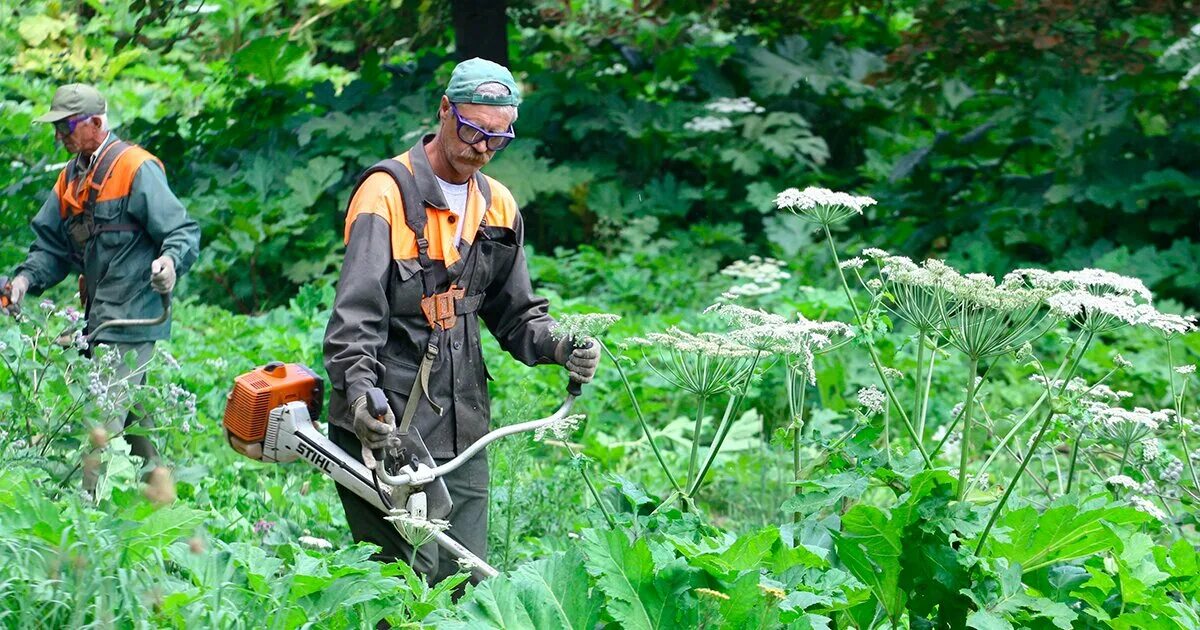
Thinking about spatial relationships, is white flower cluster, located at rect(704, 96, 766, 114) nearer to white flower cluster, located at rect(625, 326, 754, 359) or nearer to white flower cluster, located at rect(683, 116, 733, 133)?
white flower cluster, located at rect(683, 116, 733, 133)

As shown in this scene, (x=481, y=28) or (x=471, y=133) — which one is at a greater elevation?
(x=471, y=133)

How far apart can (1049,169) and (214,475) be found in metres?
7.67

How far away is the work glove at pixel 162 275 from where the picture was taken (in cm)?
569

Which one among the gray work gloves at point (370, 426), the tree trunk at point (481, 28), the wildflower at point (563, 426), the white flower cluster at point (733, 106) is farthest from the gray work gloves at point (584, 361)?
the white flower cluster at point (733, 106)

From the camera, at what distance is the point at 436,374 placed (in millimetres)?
4227

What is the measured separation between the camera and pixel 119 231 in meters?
5.99

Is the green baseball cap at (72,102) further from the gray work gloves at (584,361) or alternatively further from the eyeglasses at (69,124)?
the gray work gloves at (584,361)

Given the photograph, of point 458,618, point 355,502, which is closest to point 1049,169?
point 355,502

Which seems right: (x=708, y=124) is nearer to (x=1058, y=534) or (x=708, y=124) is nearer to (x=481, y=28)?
(x=481, y=28)

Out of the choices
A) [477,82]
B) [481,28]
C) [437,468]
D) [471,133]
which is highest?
[477,82]

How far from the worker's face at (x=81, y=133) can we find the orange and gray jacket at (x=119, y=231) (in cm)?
5

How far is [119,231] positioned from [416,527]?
3.01 meters

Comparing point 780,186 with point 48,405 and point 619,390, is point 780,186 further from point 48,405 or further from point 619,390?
point 48,405

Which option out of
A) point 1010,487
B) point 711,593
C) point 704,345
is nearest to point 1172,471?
point 1010,487
